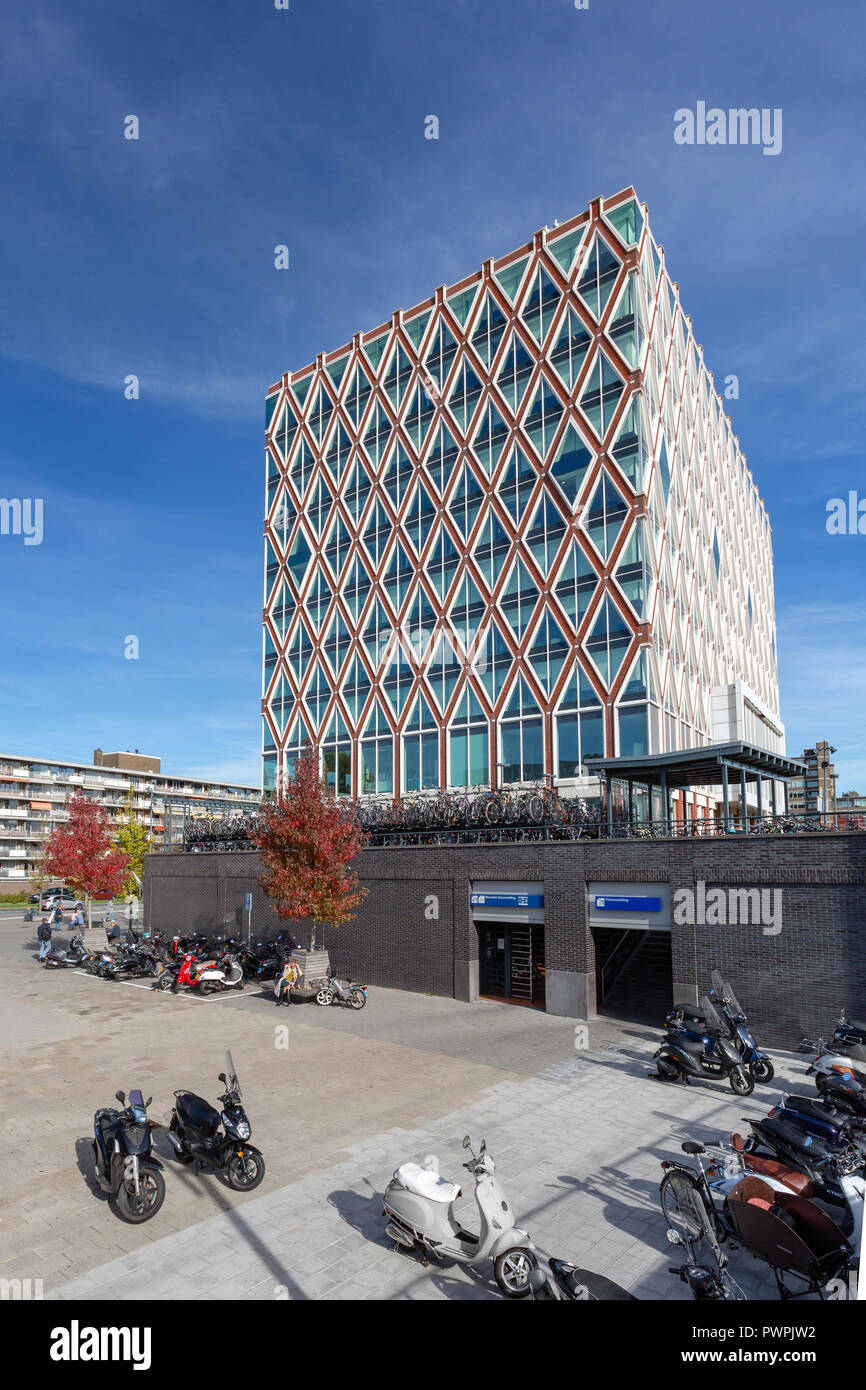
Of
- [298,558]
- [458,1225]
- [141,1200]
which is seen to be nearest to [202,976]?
[141,1200]

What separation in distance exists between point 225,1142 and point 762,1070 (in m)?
9.37

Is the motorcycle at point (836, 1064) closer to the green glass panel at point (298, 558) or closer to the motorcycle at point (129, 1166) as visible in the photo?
the motorcycle at point (129, 1166)

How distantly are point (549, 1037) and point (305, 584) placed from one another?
104 feet

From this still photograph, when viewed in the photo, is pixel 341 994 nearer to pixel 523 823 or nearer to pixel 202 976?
pixel 202 976

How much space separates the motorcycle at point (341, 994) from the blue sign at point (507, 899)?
383 centimetres

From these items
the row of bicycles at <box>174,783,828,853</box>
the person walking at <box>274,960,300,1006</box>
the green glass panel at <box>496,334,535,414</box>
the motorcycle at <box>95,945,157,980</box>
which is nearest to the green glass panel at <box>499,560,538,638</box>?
the green glass panel at <box>496,334,535,414</box>

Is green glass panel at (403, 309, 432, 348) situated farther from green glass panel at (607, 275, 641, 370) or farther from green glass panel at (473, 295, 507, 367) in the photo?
green glass panel at (607, 275, 641, 370)

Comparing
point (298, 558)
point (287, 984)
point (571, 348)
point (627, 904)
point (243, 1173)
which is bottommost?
point (287, 984)

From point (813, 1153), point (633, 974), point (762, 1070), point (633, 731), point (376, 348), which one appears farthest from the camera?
point (376, 348)

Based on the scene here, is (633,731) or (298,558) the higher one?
(298,558)

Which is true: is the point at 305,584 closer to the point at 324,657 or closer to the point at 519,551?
the point at 324,657

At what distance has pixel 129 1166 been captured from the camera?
8734 millimetres

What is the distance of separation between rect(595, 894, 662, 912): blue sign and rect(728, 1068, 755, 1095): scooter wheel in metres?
5.08
